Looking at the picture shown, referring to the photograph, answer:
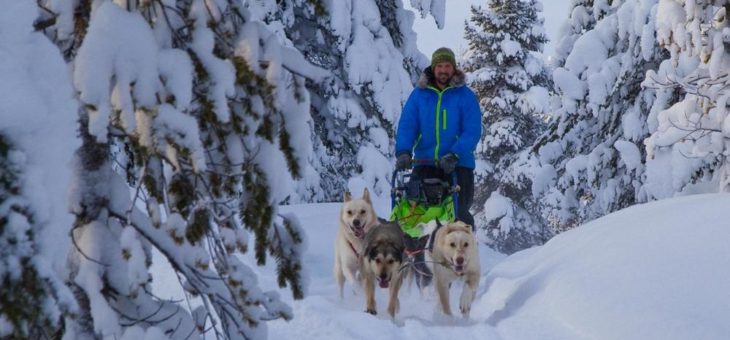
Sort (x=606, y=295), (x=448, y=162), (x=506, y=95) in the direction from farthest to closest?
(x=506, y=95) < (x=448, y=162) < (x=606, y=295)

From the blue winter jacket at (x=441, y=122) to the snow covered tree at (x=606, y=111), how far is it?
537cm

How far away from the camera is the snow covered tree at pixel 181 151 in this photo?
7.13ft

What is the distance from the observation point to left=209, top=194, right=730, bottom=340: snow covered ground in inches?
193

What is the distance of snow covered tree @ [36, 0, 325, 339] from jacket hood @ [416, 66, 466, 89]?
199 inches

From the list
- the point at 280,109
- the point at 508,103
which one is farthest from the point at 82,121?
the point at 508,103

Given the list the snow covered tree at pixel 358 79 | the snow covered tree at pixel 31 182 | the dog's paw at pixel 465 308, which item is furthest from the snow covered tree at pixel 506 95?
the snow covered tree at pixel 31 182

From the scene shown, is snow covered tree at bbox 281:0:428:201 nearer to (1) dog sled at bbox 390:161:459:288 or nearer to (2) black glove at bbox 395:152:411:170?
(1) dog sled at bbox 390:161:459:288

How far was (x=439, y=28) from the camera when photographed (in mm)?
14820

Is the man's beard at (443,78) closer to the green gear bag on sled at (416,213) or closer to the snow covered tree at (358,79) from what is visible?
the green gear bag on sled at (416,213)

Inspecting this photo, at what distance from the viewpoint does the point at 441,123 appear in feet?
25.8

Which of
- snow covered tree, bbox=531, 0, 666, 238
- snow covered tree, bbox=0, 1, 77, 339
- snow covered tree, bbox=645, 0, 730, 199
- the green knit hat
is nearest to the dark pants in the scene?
the green knit hat

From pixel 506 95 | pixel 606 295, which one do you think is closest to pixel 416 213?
pixel 606 295

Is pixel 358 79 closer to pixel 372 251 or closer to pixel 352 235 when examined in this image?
pixel 352 235

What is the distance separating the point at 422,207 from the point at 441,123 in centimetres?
84
